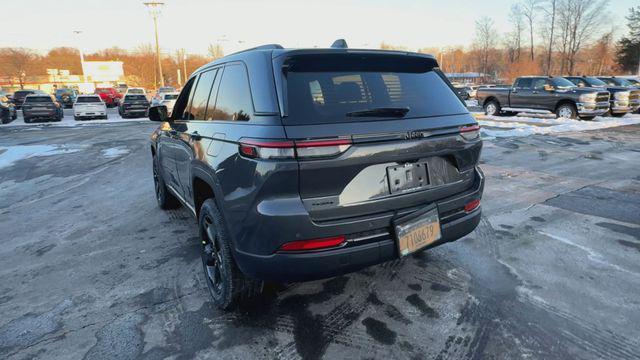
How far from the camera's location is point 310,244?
2.30 m

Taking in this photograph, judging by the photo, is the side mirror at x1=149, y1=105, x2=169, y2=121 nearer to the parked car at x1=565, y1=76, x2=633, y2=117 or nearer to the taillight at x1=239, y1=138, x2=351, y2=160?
the taillight at x1=239, y1=138, x2=351, y2=160

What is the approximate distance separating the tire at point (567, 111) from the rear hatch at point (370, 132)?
15742mm

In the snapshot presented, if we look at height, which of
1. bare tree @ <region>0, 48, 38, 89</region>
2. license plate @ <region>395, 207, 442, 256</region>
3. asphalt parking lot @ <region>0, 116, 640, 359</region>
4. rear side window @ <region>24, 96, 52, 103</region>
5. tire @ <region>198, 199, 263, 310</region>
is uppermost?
bare tree @ <region>0, 48, 38, 89</region>

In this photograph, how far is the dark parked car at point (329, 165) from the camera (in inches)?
88.2

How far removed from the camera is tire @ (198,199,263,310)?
107 inches

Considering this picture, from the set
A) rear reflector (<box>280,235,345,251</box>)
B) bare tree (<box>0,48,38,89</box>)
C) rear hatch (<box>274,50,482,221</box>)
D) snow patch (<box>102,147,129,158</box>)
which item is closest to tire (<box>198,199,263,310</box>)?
rear reflector (<box>280,235,345,251</box>)

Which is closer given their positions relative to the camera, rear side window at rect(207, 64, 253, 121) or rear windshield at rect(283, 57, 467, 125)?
rear windshield at rect(283, 57, 467, 125)

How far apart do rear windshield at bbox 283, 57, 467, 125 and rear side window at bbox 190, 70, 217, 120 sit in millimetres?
1267

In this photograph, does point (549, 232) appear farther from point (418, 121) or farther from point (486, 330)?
point (418, 121)

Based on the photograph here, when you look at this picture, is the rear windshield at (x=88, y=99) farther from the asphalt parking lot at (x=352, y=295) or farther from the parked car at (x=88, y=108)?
the asphalt parking lot at (x=352, y=295)

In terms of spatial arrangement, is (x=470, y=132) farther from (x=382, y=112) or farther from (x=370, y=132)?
(x=370, y=132)

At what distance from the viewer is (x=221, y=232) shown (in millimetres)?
2719

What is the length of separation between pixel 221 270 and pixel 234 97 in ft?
4.08

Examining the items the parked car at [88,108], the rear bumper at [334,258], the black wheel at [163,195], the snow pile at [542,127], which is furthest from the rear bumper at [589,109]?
the parked car at [88,108]
